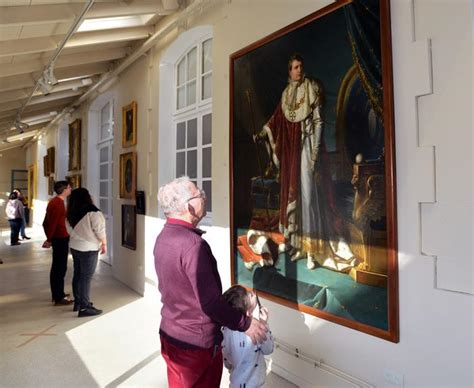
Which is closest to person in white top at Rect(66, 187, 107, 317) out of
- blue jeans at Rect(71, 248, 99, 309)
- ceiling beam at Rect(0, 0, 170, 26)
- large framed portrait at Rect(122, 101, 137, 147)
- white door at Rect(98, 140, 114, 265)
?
blue jeans at Rect(71, 248, 99, 309)

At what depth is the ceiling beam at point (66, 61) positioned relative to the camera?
17.6ft

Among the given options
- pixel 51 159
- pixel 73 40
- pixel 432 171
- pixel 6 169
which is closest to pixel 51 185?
pixel 51 159

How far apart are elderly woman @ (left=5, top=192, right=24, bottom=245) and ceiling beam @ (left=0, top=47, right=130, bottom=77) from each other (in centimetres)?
635

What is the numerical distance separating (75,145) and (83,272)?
596 cm

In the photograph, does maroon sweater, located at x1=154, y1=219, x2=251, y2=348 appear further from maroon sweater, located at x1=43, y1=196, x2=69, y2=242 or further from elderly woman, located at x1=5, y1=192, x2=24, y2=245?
elderly woman, located at x1=5, y1=192, x2=24, y2=245

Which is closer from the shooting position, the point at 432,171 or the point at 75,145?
the point at 432,171

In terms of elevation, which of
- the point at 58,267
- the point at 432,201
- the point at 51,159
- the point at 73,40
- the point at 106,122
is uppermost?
the point at 73,40

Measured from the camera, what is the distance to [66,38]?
4312mm

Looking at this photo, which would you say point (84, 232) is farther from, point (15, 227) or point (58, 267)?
point (15, 227)

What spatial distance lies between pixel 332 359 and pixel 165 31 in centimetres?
452

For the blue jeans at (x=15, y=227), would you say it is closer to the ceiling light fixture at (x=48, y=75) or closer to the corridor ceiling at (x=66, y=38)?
the corridor ceiling at (x=66, y=38)

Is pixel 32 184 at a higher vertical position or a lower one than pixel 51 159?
lower

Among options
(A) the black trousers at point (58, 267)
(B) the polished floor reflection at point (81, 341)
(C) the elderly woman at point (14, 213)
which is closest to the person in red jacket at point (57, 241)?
(A) the black trousers at point (58, 267)

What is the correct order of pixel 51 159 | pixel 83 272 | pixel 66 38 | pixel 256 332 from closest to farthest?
pixel 256 332 < pixel 66 38 < pixel 83 272 < pixel 51 159
